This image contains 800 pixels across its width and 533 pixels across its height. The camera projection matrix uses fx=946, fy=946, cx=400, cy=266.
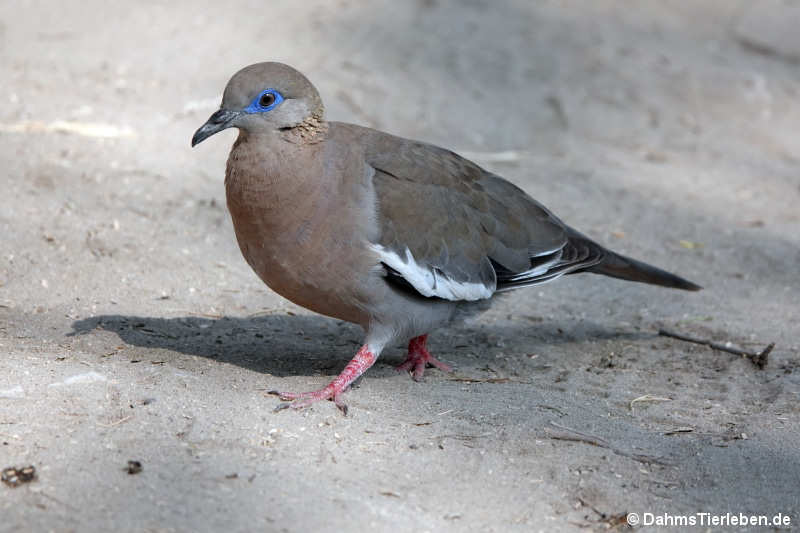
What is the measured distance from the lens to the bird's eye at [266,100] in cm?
382

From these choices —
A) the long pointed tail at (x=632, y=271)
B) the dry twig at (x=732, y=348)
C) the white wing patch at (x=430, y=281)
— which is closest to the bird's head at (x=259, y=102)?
the white wing patch at (x=430, y=281)

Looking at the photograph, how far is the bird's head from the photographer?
381 cm

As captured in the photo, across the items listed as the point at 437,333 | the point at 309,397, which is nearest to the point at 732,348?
the point at 437,333

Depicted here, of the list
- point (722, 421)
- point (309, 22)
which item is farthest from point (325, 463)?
point (309, 22)

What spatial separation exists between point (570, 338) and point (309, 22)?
4779mm

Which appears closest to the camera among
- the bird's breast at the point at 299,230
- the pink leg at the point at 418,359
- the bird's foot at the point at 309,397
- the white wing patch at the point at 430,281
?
the bird's foot at the point at 309,397

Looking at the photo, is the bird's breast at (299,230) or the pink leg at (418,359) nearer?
the bird's breast at (299,230)

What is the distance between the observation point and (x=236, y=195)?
385cm

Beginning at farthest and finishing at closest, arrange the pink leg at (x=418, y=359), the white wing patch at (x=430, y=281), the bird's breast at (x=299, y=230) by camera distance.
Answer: the pink leg at (x=418, y=359), the white wing patch at (x=430, y=281), the bird's breast at (x=299, y=230)

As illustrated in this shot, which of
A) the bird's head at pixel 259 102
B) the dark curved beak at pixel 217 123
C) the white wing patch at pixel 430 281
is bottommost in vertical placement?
the white wing patch at pixel 430 281

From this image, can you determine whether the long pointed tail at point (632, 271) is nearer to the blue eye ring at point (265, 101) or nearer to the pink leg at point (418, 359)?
the pink leg at point (418, 359)

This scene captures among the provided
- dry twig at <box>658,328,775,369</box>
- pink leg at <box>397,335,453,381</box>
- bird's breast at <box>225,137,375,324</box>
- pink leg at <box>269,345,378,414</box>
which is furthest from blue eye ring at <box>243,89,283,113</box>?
dry twig at <box>658,328,775,369</box>

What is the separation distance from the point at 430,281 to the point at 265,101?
3.34 ft

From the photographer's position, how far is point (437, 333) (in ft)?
16.9
